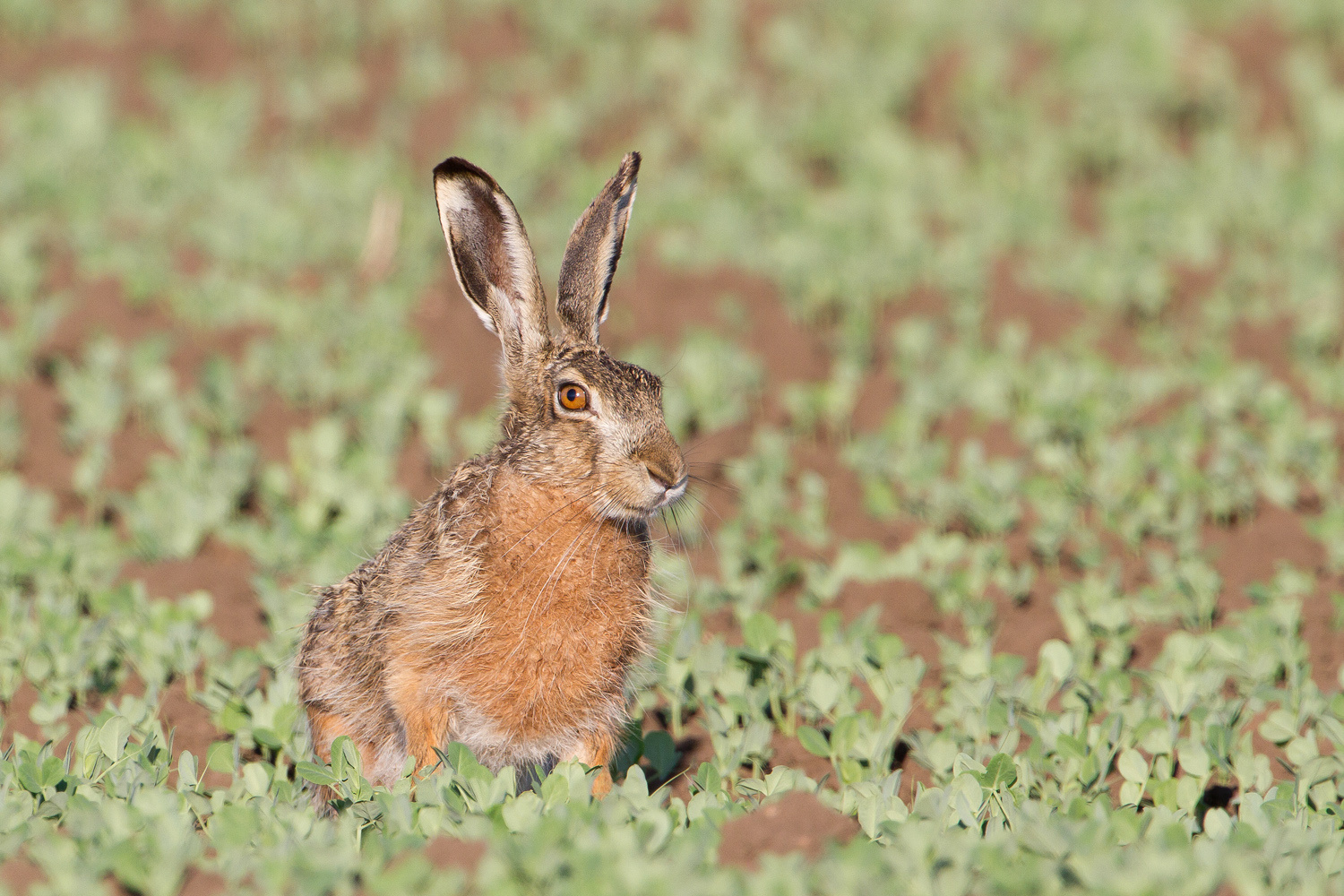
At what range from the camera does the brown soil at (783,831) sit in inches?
134

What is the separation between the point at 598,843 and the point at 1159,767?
73.4 inches

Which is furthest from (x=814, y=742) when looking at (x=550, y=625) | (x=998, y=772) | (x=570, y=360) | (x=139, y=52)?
(x=139, y=52)

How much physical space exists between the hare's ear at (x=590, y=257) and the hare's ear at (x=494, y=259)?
0.30 feet

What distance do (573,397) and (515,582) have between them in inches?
22.5

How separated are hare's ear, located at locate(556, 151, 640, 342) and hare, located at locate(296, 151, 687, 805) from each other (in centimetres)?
12

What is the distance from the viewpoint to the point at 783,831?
135 inches

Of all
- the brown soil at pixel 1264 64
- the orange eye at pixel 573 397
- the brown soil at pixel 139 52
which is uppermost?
the brown soil at pixel 139 52

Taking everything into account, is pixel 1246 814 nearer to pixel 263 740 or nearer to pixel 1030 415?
pixel 263 740

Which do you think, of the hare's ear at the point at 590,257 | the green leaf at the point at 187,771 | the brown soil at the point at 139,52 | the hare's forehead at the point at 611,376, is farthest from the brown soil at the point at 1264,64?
the green leaf at the point at 187,771

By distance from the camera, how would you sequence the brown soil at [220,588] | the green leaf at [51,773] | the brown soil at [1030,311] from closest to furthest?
the green leaf at [51,773] → the brown soil at [220,588] → the brown soil at [1030,311]

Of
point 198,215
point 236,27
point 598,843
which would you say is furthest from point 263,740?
point 236,27

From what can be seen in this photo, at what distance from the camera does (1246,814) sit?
3.75 m

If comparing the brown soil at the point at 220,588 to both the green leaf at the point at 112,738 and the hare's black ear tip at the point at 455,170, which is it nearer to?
the green leaf at the point at 112,738

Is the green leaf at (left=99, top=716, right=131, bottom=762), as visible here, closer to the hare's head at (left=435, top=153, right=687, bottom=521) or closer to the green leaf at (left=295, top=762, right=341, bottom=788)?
the green leaf at (left=295, top=762, right=341, bottom=788)
